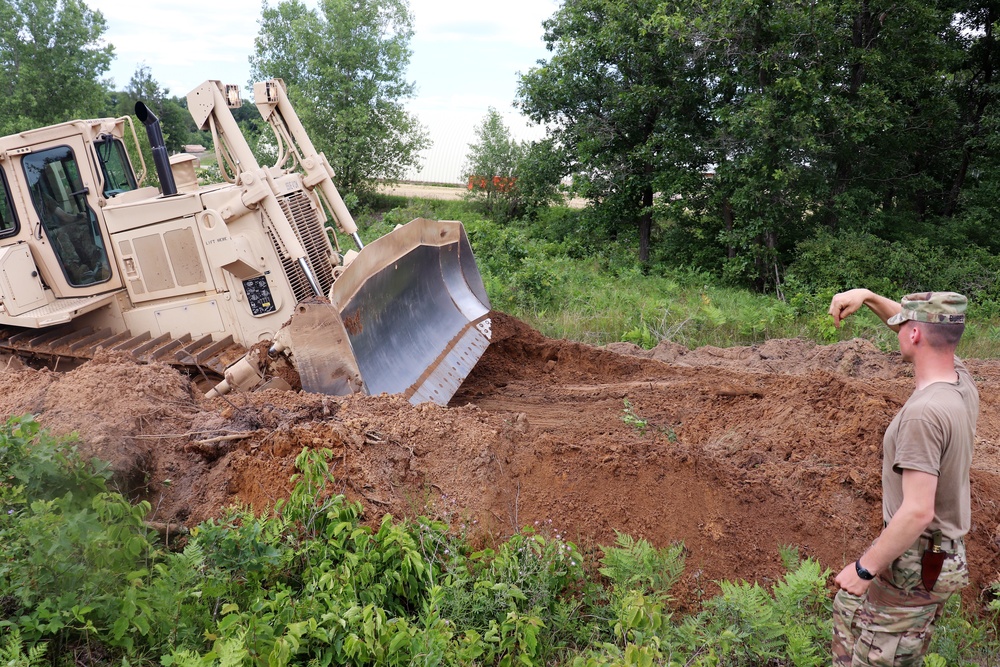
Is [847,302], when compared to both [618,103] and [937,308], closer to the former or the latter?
[937,308]

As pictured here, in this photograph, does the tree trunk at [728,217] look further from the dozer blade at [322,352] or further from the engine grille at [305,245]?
the dozer blade at [322,352]

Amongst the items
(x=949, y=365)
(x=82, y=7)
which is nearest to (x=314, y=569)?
(x=949, y=365)

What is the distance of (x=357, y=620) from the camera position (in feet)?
10.6

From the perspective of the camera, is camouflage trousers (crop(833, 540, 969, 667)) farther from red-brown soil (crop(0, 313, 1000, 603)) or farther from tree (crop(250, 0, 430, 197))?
tree (crop(250, 0, 430, 197))

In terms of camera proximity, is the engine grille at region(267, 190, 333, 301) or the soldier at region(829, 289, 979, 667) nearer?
the soldier at region(829, 289, 979, 667)

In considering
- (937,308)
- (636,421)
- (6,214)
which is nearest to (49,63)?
(6,214)

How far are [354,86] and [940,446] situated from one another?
75.2ft

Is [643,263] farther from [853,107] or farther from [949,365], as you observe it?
[949,365]

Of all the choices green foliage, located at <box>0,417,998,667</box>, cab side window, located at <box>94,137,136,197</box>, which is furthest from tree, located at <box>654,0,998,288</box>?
green foliage, located at <box>0,417,998,667</box>

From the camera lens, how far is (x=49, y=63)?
2339 cm

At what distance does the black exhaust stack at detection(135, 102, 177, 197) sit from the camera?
654cm

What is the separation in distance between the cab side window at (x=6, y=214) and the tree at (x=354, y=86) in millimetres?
16237

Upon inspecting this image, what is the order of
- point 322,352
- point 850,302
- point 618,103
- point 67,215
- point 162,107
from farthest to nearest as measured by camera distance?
point 162,107 < point 618,103 < point 67,215 < point 322,352 < point 850,302

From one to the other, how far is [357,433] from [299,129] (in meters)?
4.13
